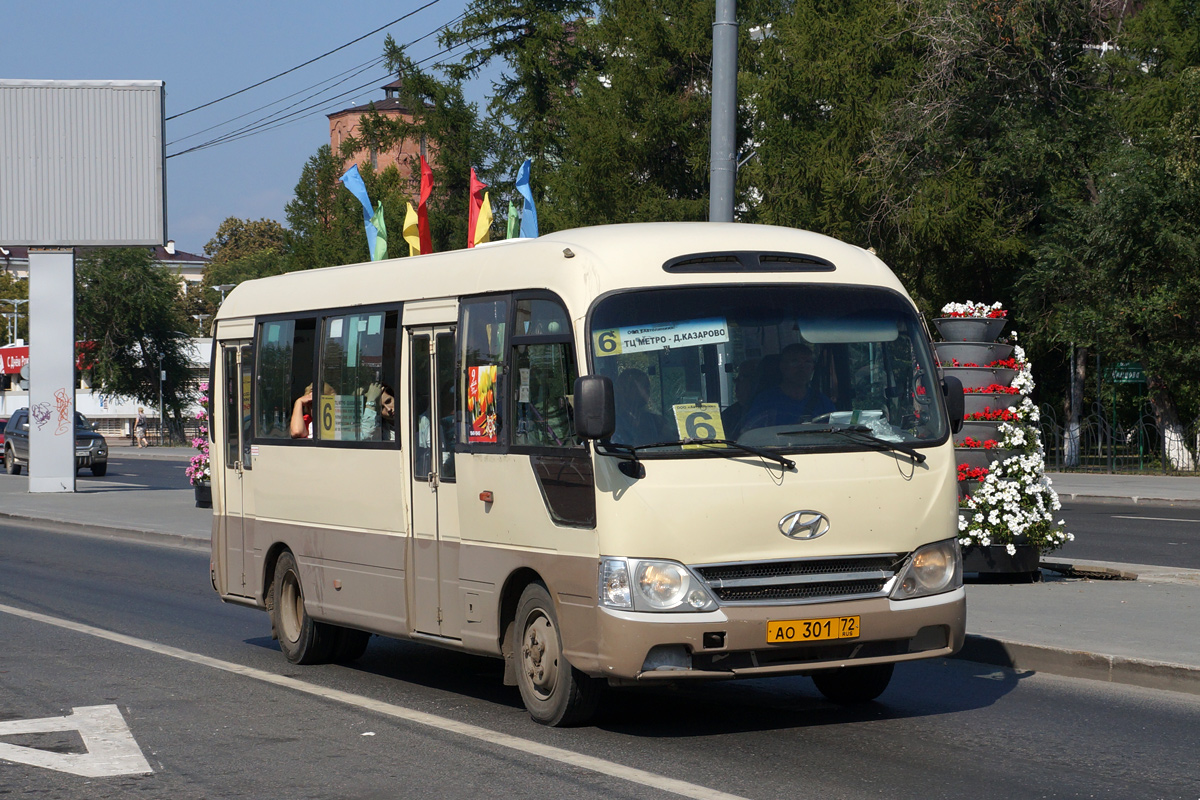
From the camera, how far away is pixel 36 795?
680 centimetres

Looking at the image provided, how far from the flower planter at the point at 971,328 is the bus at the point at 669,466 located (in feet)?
A: 19.1

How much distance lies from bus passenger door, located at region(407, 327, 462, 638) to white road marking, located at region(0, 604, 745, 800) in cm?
56

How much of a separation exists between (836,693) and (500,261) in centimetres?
307

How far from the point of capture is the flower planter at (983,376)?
46.6 ft

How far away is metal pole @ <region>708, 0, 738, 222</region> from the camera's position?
1370 centimetres

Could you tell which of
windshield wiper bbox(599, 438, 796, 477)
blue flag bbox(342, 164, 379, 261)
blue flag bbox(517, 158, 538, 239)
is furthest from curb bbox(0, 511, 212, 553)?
windshield wiper bbox(599, 438, 796, 477)

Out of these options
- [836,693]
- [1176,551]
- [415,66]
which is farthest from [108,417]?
[836,693]

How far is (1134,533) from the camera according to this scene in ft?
67.5

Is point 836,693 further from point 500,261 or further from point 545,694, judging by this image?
point 500,261

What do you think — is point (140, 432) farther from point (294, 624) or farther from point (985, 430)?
point (294, 624)

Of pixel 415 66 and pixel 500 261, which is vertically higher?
pixel 415 66

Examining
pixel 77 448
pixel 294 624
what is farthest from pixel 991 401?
pixel 77 448

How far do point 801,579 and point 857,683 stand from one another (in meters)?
1.40

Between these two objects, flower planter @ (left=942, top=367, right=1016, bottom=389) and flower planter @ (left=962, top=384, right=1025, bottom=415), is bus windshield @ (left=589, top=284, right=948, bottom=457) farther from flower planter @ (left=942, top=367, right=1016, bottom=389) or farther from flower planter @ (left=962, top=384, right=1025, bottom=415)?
flower planter @ (left=942, top=367, right=1016, bottom=389)
